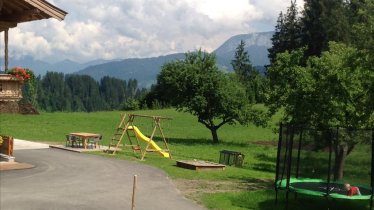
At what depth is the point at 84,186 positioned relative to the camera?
18047mm

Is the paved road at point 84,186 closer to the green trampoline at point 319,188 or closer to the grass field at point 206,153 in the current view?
the grass field at point 206,153

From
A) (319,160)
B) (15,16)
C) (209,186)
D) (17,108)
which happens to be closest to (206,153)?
(209,186)

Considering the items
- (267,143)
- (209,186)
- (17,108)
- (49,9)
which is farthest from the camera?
(17,108)

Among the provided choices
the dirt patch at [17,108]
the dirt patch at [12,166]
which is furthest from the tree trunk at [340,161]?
the dirt patch at [17,108]

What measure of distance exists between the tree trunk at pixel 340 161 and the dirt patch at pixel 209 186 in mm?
3501

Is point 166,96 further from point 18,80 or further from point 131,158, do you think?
point 18,80

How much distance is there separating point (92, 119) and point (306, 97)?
36392 mm

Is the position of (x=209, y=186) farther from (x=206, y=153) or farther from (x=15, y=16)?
(x=206, y=153)

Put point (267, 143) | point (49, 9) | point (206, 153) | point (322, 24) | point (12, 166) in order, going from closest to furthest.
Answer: point (49, 9) < point (12, 166) < point (206, 153) < point (267, 143) < point (322, 24)

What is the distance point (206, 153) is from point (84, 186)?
18.4 metres

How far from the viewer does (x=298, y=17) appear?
96.1m

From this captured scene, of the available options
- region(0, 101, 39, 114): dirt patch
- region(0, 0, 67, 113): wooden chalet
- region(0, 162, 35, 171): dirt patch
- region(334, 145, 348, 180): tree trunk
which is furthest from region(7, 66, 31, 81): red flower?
region(0, 101, 39, 114): dirt patch

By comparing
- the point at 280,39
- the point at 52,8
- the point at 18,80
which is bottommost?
the point at 18,80

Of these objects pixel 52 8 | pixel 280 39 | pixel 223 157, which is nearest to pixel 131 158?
pixel 223 157
